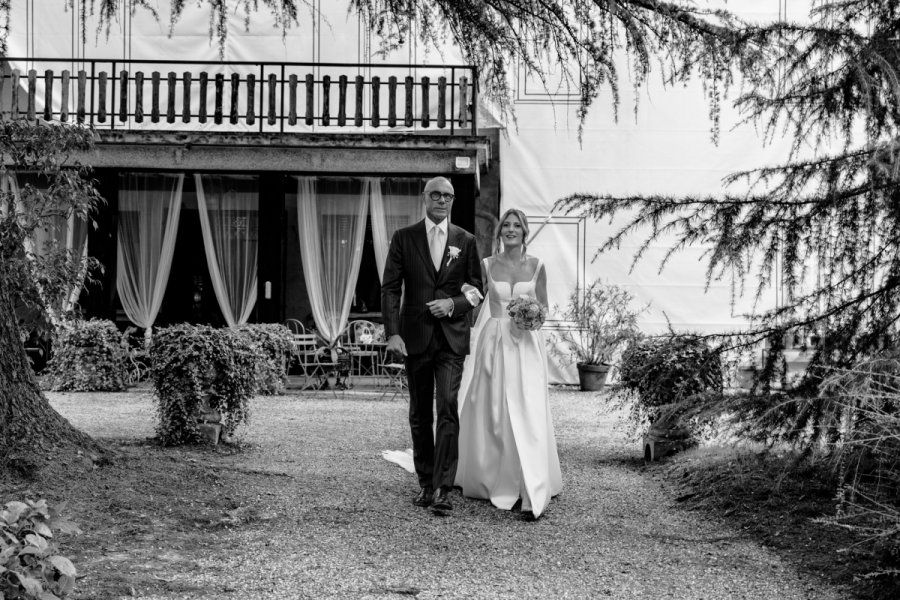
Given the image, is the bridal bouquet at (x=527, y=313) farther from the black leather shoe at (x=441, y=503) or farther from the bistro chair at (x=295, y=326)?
the bistro chair at (x=295, y=326)

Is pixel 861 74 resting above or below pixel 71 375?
above

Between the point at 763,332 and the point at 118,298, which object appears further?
the point at 118,298

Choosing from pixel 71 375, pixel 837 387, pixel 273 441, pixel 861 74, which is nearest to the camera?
pixel 861 74

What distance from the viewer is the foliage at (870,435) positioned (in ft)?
14.9

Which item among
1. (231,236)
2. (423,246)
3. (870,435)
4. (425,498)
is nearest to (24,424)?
(425,498)

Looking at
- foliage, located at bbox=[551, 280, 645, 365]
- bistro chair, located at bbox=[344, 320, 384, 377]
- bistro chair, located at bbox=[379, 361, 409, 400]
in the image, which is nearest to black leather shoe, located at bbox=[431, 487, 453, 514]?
bistro chair, located at bbox=[379, 361, 409, 400]

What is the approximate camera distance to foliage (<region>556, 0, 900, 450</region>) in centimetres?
516

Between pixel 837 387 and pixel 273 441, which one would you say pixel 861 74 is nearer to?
pixel 837 387

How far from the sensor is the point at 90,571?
4.34 m

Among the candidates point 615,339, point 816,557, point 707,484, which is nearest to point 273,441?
point 707,484

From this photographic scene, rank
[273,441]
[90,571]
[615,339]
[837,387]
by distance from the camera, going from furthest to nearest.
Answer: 1. [615,339]
2. [273,441]
3. [837,387]
4. [90,571]

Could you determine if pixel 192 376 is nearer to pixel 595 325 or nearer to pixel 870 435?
pixel 870 435

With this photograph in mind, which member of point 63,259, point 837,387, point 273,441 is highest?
point 63,259

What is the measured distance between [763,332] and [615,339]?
9.86 m
